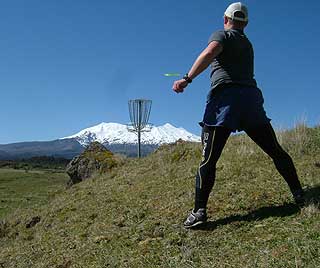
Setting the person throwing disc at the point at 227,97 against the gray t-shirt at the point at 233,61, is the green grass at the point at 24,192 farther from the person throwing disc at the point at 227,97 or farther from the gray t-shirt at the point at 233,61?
the gray t-shirt at the point at 233,61

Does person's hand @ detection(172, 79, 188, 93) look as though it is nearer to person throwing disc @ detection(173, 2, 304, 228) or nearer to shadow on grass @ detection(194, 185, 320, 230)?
person throwing disc @ detection(173, 2, 304, 228)

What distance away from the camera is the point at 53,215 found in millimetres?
9906

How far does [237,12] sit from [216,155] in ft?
5.65

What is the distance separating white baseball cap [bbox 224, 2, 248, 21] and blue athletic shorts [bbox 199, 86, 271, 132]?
0.83 m

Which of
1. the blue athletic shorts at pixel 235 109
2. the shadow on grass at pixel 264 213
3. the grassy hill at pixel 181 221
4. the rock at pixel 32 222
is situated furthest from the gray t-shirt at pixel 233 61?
the rock at pixel 32 222

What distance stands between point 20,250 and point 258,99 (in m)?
4.58

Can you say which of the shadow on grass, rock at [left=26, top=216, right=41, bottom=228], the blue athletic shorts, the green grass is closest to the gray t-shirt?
the blue athletic shorts

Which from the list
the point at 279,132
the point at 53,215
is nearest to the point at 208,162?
the point at 53,215

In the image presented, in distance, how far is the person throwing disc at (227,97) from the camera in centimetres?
594

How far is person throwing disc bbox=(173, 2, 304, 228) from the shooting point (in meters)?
5.94

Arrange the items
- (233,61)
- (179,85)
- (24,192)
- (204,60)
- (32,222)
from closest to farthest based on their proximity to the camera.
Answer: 1. (204,60)
2. (179,85)
3. (233,61)
4. (32,222)
5. (24,192)

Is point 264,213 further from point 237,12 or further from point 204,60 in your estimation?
point 237,12

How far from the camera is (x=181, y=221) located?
6.77 meters

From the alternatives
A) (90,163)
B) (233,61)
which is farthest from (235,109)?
(90,163)
